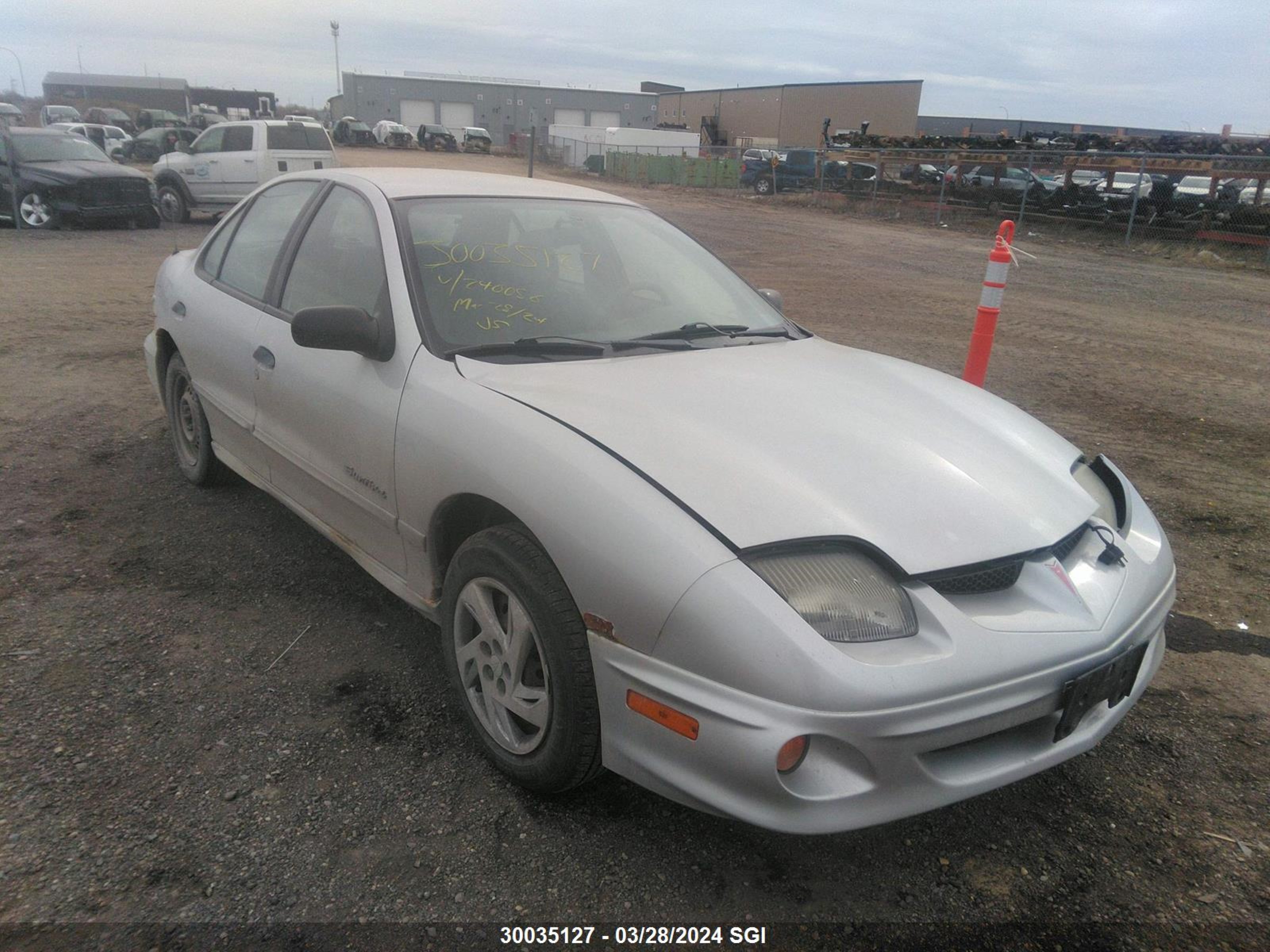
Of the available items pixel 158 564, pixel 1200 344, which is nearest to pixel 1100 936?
pixel 158 564

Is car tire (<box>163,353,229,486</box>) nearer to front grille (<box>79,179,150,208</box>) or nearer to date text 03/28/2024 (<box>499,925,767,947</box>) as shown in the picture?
date text 03/28/2024 (<box>499,925,767,947</box>)

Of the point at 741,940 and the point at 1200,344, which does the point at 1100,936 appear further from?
the point at 1200,344

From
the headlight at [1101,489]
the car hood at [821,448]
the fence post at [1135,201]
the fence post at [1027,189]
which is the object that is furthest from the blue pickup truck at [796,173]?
the car hood at [821,448]

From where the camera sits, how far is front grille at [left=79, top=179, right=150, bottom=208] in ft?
47.0

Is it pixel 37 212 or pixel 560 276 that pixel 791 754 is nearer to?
pixel 560 276

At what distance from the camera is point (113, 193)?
14.5 m

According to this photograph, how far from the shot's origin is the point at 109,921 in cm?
197

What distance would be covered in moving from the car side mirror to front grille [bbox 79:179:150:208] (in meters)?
14.4

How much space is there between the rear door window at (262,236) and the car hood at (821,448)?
57.3 inches

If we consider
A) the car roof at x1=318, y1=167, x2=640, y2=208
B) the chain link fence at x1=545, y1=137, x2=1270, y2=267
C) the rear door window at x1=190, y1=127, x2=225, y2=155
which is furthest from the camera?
the chain link fence at x1=545, y1=137, x2=1270, y2=267

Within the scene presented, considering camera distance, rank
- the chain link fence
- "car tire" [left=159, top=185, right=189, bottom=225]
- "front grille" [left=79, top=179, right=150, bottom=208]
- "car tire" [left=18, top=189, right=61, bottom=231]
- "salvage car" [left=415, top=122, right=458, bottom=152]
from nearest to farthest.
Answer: "car tire" [left=18, top=189, right=61, bottom=231]
"front grille" [left=79, top=179, right=150, bottom=208]
"car tire" [left=159, top=185, right=189, bottom=225]
the chain link fence
"salvage car" [left=415, top=122, right=458, bottom=152]

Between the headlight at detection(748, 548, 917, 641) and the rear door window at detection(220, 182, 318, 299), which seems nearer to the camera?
the headlight at detection(748, 548, 917, 641)

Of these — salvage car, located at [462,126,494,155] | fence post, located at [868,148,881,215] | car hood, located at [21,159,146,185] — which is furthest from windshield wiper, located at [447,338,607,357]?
salvage car, located at [462,126,494,155]

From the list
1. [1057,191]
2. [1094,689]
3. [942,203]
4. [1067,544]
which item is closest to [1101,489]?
[1067,544]
